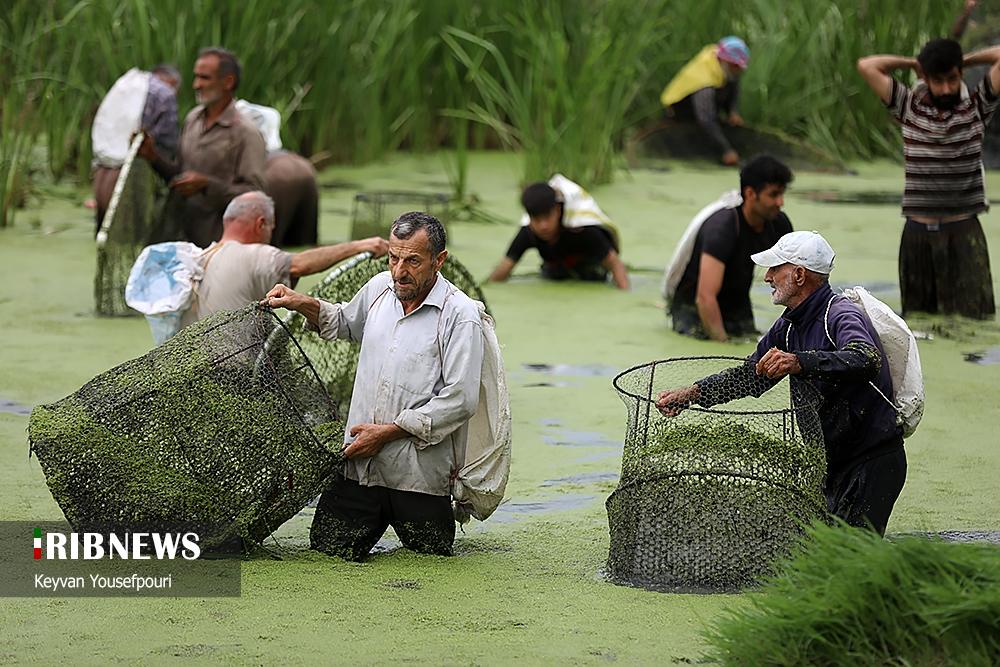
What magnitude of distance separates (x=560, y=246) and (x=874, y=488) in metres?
4.25

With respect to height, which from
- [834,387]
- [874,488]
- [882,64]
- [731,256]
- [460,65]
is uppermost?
[882,64]

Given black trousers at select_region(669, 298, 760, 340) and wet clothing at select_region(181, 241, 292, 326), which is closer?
wet clothing at select_region(181, 241, 292, 326)

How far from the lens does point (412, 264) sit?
4.16 metres

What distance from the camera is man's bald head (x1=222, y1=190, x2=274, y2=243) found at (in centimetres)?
520

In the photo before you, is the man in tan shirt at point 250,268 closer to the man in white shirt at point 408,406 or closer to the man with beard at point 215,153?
the man in white shirt at point 408,406

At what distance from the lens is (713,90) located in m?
12.3

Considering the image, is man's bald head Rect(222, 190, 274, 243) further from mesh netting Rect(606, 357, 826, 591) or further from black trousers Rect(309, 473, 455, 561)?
mesh netting Rect(606, 357, 826, 591)

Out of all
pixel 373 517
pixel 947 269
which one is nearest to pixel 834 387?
pixel 373 517

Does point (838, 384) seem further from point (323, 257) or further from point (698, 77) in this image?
point (698, 77)

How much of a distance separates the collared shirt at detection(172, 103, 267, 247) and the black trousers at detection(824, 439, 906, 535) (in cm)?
380

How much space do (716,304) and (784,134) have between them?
6.19 m

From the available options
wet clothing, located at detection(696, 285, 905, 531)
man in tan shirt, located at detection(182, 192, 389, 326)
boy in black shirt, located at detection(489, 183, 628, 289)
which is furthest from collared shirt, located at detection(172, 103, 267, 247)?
wet clothing, located at detection(696, 285, 905, 531)

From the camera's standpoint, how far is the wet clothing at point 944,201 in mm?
7039

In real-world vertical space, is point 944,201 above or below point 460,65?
below
